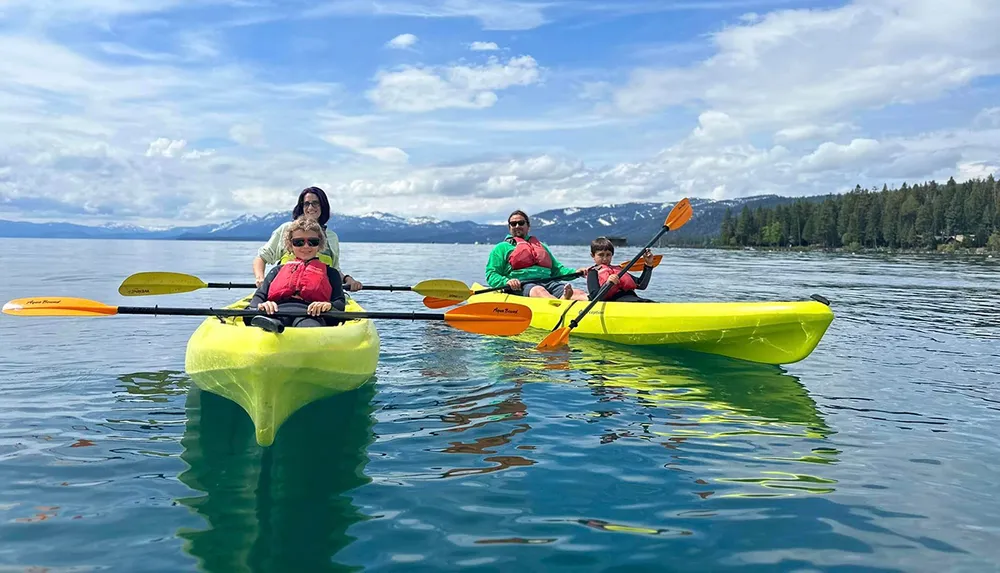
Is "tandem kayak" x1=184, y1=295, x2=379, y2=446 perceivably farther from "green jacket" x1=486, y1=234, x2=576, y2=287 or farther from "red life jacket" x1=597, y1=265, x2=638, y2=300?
"green jacket" x1=486, y1=234, x2=576, y2=287

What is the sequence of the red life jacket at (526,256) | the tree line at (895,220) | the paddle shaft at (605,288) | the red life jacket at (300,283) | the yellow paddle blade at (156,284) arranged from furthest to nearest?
the tree line at (895,220) → the red life jacket at (526,256) → the paddle shaft at (605,288) → the yellow paddle blade at (156,284) → the red life jacket at (300,283)

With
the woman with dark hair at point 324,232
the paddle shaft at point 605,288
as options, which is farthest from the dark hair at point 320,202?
the paddle shaft at point 605,288

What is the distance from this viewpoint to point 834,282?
92.5 ft

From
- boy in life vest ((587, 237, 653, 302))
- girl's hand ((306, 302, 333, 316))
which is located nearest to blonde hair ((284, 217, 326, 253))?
girl's hand ((306, 302, 333, 316))

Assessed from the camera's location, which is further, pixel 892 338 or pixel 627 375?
pixel 892 338

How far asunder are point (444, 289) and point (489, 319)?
79.9 inches

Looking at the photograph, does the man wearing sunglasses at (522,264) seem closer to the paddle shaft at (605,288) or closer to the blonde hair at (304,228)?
the paddle shaft at (605,288)

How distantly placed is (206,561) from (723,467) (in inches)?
149

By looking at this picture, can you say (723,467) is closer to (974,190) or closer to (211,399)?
(211,399)

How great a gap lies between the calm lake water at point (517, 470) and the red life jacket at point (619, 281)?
1.92m

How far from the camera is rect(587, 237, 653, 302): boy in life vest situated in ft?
36.1

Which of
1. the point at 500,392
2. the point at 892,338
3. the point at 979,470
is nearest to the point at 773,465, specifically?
the point at 979,470

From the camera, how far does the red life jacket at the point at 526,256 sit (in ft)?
44.2

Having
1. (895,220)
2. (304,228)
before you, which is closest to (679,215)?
(304,228)
